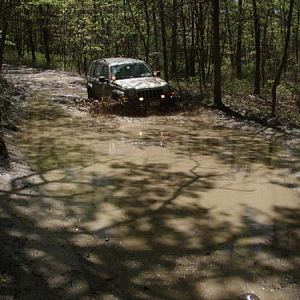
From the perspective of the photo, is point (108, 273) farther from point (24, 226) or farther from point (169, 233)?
point (24, 226)

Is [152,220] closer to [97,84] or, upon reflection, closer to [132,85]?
[132,85]

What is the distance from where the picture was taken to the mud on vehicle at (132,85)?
14.8 m

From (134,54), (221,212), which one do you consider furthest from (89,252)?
(134,54)

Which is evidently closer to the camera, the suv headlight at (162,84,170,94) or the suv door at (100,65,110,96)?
the suv headlight at (162,84,170,94)

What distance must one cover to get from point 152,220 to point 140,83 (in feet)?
30.9

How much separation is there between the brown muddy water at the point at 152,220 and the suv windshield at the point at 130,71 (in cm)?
498

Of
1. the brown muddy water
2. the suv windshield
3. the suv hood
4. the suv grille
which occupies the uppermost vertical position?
the suv windshield

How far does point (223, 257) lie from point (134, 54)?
90.1 ft

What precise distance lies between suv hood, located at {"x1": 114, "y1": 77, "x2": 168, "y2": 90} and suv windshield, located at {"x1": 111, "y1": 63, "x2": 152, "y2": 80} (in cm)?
30

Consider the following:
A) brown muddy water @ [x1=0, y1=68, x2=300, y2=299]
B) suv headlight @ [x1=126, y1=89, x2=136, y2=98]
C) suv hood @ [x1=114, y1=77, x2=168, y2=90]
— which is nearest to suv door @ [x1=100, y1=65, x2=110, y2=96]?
suv hood @ [x1=114, y1=77, x2=168, y2=90]

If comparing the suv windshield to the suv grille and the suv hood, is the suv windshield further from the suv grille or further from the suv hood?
the suv grille

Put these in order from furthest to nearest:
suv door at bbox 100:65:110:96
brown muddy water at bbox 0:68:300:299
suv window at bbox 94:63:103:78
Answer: suv window at bbox 94:63:103:78 → suv door at bbox 100:65:110:96 → brown muddy water at bbox 0:68:300:299

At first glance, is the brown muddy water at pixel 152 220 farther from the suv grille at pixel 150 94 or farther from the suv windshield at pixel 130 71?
the suv windshield at pixel 130 71

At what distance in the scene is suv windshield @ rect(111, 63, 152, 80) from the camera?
1566 centimetres
